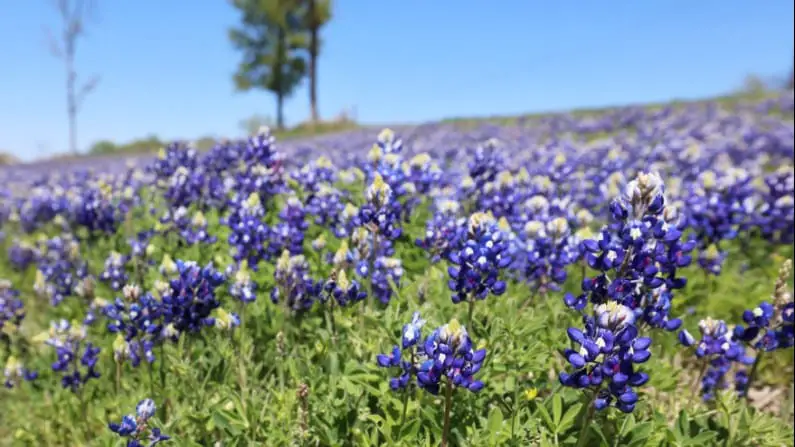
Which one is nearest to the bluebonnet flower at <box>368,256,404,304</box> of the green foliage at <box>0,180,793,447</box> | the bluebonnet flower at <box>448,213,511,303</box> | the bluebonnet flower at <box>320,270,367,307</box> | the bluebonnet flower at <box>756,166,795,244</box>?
the green foliage at <box>0,180,793,447</box>

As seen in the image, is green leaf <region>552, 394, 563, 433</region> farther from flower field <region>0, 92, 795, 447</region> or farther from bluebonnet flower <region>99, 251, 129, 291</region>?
bluebonnet flower <region>99, 251, 129, 291</region>

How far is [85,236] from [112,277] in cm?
239

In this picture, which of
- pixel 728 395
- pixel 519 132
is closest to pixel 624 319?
pixel 728 395

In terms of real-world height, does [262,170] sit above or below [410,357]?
above

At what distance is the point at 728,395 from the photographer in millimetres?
3256

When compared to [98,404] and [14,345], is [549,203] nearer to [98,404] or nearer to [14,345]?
[98,404]

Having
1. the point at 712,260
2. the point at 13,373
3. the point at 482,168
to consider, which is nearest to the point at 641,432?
the point at 712,260

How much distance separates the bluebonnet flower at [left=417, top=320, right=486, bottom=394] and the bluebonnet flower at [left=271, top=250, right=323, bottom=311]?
123cm

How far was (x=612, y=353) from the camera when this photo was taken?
2.19m

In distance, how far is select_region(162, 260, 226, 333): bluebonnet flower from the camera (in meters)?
3.30

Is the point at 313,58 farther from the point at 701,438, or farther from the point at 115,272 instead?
the point at 701,438

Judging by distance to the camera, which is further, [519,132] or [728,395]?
[519,132]

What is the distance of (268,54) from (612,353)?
4935 cm

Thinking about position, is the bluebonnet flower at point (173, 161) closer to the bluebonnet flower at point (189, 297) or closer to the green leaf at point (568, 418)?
the bluebonnet flower at point (189, 297)
